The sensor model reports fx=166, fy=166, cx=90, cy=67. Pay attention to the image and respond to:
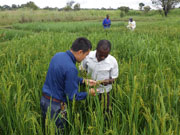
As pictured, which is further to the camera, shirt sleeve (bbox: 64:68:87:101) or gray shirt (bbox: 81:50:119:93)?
gray shirt (bbox: 81:50:119:93)

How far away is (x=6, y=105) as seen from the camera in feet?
4.65

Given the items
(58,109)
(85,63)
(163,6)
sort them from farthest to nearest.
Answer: (163,6) < (85,63) < (58,109)

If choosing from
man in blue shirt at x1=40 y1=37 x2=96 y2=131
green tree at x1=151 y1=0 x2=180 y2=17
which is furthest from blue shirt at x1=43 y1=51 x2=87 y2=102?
green tree at x1=151 y1=0 x2=180 y2=17

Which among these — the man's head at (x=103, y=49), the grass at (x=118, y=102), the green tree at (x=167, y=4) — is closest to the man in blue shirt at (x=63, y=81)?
the grass at (x=118, y=102)

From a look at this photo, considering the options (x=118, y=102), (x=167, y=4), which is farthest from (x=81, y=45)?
(x=167, y=4)

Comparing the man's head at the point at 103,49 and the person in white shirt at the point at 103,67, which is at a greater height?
the man's head at the point at 103,49

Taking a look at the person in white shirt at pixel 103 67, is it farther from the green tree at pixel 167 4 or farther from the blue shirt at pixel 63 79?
the green tree at pixel 167 4

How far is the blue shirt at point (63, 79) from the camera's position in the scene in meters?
1.46

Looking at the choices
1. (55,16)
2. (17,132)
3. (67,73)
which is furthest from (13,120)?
(55,16)

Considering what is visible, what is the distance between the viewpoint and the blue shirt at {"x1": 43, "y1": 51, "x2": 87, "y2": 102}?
1458 mm

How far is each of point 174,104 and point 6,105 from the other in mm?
1454

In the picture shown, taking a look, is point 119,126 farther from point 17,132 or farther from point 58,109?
point 17,132

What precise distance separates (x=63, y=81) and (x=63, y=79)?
3cm

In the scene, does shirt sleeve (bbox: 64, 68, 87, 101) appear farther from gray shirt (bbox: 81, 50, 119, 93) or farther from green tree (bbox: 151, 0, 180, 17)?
green tree (bbox: 151, 0, 180, 17)
